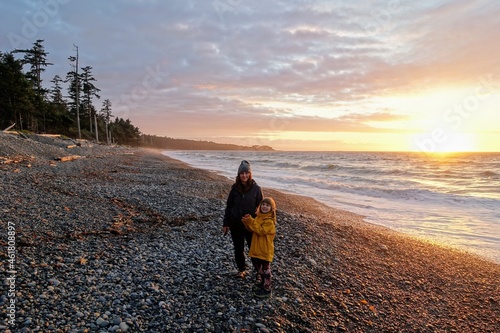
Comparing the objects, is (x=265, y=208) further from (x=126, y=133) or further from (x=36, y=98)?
(x=126, y=133)

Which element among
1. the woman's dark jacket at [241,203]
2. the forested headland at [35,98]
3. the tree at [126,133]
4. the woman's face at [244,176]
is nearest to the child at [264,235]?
the woman's dark jacket at [241,203]

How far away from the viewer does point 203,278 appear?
231 inches

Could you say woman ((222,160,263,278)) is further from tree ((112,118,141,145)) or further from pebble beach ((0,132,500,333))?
tree ((112,118,141,145))

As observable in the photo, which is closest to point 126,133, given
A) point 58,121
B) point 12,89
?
point 58,121

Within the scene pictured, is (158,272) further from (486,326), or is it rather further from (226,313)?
(486,326)

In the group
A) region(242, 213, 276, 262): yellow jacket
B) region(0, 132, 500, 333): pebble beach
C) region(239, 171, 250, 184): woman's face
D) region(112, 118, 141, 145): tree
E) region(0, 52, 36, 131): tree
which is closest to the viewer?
region(0, 132, 500, 333): pebble beach

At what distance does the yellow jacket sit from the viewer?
17.2 feet

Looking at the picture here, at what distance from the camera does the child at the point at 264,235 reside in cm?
524

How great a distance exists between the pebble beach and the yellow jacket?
785mm

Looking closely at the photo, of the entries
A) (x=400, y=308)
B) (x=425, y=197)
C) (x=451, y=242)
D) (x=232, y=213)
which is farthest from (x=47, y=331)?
(x=425, y=197)

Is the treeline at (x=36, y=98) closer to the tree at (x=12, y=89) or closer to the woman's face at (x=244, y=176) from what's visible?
the tree at (x=12, y=89)

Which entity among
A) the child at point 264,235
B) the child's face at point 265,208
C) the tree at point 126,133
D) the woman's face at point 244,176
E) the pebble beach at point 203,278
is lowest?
the pebble beach at point 203,278

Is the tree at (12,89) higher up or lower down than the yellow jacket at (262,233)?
higher up

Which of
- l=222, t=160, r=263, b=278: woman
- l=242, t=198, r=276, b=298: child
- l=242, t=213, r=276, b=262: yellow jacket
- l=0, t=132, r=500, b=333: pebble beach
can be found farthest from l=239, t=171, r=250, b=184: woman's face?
l=0, t=132, r=500, b=333: pebble beach
